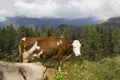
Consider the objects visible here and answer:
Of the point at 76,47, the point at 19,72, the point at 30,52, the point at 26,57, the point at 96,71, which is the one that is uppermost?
the point at 19,72

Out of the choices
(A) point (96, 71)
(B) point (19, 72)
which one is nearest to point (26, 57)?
(A) point (96, 71)

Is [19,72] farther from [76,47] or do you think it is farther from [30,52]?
[76,47]

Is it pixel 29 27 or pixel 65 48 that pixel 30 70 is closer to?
pixel 65 48

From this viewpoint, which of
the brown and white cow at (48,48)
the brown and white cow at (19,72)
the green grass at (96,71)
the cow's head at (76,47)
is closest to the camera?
the green grass at (96,71)

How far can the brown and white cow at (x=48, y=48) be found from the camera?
20766 millimetres

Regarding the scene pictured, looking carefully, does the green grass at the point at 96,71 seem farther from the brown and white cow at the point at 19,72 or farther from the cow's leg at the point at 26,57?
the cow's leg at the point at 26,57

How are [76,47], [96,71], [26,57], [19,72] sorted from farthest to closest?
1. [76,47]
2. [26,57]
3. [96,71]
4. [19,72]

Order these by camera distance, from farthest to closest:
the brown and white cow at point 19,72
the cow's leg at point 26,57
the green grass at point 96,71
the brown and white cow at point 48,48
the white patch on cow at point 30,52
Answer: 1. the brown and white cow at point 48,48
2. the white patch on cow at point 30,52
3. the cow's leg at point 26,57
4. the brown and white cow at point 19,72
5. the green grass at point 96,71

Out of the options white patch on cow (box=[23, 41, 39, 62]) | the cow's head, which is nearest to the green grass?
the cow's head

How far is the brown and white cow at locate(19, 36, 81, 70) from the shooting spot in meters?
20.8

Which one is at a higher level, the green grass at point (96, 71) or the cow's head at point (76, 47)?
the green grass at point (96, 71)

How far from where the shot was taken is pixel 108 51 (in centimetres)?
13775

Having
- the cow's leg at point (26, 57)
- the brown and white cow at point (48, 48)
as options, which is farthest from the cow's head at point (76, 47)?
the cow's leg at point (26, 57)

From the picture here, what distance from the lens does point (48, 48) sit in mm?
20938
